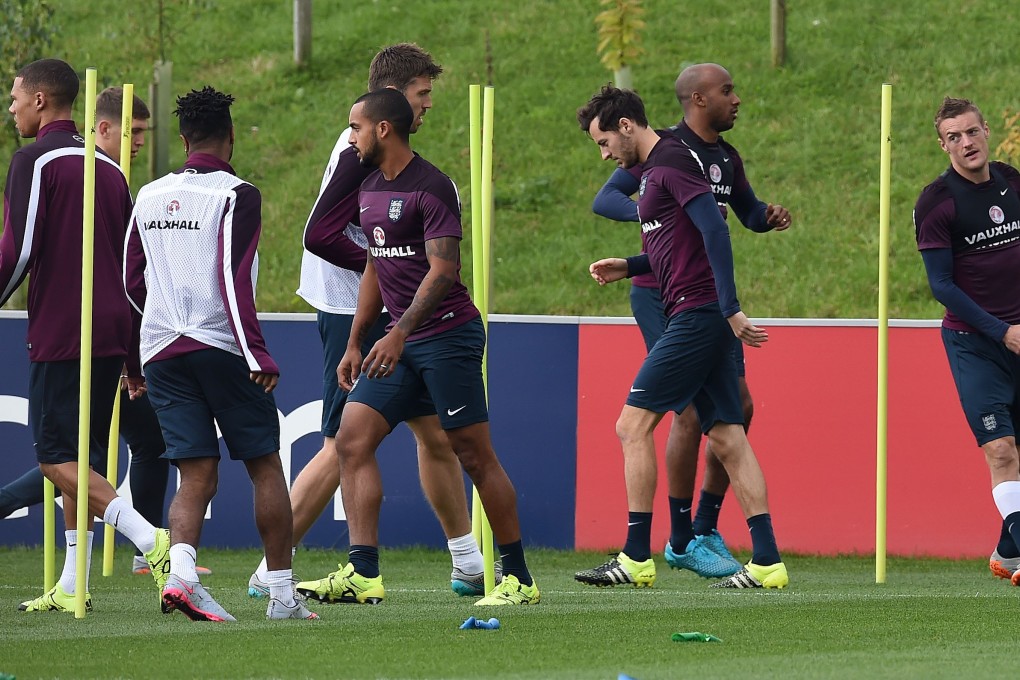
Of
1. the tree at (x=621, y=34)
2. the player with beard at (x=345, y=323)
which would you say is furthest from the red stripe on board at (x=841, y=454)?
the tree at (x=621, y=34)

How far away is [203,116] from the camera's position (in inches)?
240

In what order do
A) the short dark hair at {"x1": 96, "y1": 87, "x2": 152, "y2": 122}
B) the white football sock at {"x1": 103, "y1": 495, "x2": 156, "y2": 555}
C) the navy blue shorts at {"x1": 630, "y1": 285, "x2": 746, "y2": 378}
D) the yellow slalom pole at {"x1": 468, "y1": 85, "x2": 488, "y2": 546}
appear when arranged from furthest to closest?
the navy blue shorts at {"x1": 630, "y1": 285, "x2": 746, "y2": 378}, the short dark hair at {"x1": 96, "y1": 87, "x2": 152, "y2": 122}, the yellow slalom pole at {"x1": 468, "y1": 85, "x2": 488, "y2": 546}, the white football sock at {"x1": 103, "y1": 495, "x2": 156, "y2": 555}

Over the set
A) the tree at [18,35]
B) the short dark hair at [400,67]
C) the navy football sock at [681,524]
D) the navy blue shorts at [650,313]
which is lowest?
the navy football sock at [681,524]

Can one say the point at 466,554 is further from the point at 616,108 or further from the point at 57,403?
the point at 616,108

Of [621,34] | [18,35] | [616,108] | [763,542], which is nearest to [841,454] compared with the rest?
[763,542]

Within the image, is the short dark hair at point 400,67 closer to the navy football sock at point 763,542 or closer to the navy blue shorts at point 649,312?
the navy blue shorts at point 649,312

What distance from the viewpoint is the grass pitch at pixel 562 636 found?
4.79 metres

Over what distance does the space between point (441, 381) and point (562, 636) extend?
4.01 ft

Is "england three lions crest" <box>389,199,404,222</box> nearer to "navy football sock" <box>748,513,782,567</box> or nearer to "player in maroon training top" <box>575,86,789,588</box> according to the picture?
"player in maroon training top" <box>575,86,789,588</box>

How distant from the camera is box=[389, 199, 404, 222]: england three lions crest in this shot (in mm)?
6289

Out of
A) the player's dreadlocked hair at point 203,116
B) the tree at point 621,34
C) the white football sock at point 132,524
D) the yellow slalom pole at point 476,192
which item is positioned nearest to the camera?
the player's dreadlocked hair at point 203,116

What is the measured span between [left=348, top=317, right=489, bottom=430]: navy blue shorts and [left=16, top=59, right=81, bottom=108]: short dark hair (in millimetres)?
1650

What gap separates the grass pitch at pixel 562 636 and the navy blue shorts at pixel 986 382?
0.73 metres

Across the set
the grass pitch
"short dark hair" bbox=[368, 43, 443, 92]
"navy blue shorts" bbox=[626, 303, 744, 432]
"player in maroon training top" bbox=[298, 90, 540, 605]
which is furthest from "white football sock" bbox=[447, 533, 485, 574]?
"short dark hair" bbox=[368, 43, 443, 92]
